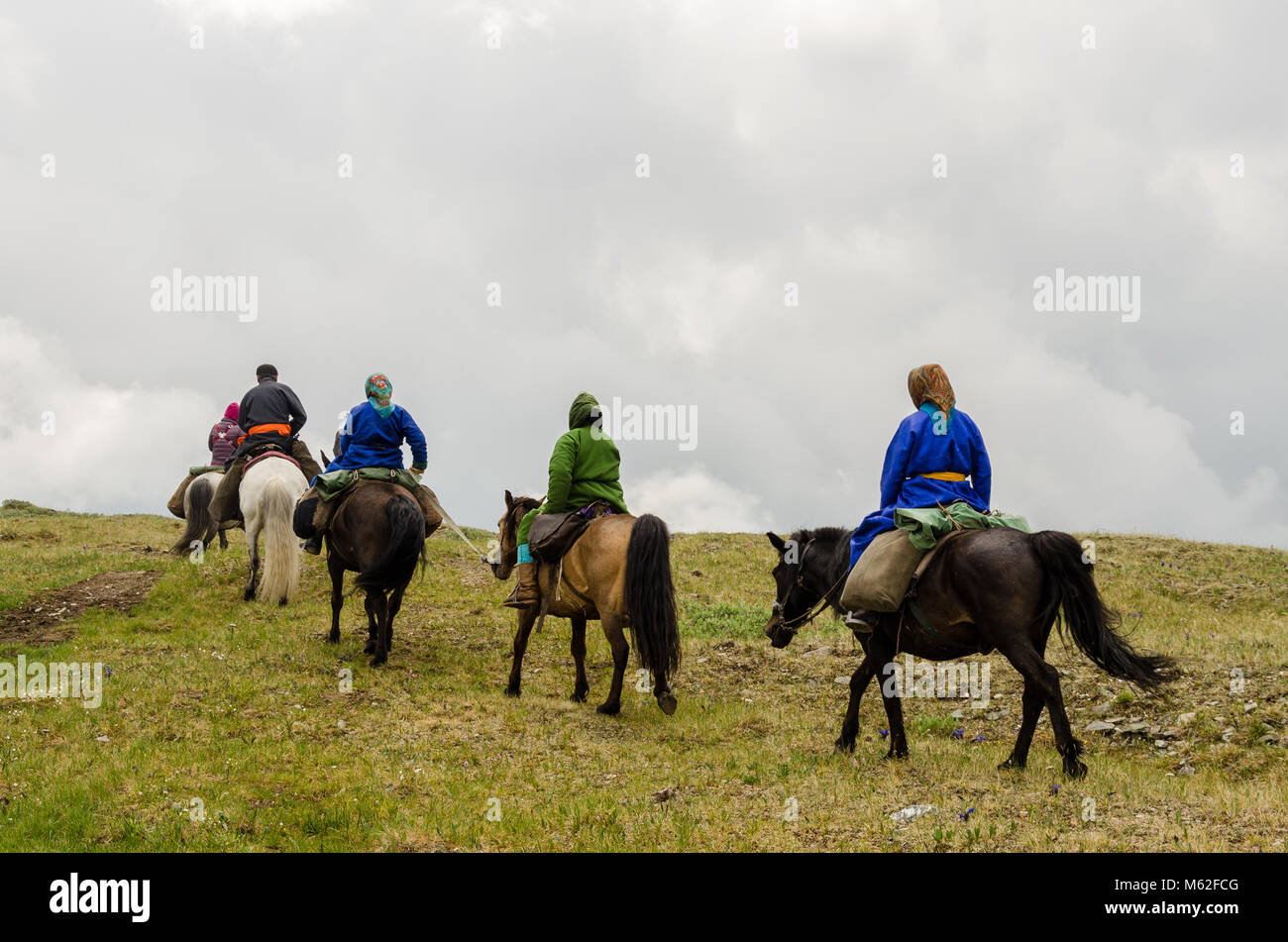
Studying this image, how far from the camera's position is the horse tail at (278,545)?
16469 mm

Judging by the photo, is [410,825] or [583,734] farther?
[583,734]

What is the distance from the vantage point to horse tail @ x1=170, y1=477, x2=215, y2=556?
2220 centimetres

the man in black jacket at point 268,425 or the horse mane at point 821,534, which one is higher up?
the man in black jacket at point 268,425

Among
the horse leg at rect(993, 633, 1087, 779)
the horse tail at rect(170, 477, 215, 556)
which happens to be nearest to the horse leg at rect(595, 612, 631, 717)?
the horse leg at rect(993, 633, 1087, 779)

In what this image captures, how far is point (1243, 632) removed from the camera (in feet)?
55.7

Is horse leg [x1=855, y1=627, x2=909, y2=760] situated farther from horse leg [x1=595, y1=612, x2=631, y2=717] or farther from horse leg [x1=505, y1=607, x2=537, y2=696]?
horse leg [x1=505, y1=607, x2=537, y2=696]

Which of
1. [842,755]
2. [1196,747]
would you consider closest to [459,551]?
[842,755]

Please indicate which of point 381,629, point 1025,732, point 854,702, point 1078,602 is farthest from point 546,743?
point 1078,602

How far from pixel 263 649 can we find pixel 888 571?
965cm

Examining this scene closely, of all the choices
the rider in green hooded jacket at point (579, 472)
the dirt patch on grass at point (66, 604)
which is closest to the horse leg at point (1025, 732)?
the rider in green hooded jacket at point (579, 472)

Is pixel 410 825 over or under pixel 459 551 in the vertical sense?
under

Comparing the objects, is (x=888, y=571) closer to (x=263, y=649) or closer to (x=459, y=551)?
(x=263, y=649)

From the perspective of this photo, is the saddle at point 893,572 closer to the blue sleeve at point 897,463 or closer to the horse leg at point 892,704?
the blue sleeve at point 897,463

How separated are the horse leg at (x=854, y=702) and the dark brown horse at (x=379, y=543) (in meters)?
6.20
